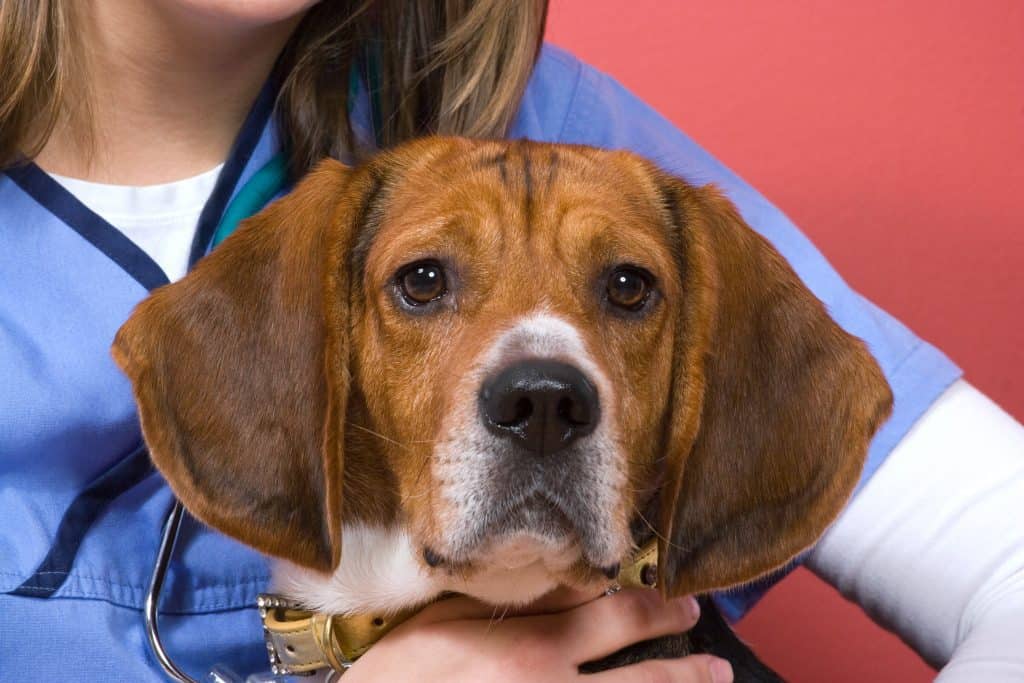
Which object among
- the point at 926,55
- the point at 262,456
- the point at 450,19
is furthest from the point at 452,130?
the point at 926,55

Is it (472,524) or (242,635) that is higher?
(472,524)

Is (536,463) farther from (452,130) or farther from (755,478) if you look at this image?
(452,130)

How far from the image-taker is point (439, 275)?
1840 mm

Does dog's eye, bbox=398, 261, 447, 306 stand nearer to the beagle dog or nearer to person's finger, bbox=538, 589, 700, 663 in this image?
the beagle dog

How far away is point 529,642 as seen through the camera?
187 centimetres

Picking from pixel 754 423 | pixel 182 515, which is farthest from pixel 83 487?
pixel 754 423

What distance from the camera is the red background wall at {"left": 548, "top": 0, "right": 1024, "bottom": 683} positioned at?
3.15m

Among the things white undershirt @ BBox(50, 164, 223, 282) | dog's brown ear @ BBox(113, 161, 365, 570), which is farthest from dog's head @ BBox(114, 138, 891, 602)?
white undershirt @ BBox(50, 164, 223, 282)

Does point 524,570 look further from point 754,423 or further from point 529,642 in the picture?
point 754,423

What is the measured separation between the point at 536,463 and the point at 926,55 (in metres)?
1.99

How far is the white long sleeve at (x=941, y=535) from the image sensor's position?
2.12m

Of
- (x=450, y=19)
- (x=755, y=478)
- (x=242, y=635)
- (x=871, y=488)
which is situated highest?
(x=450, y=19)

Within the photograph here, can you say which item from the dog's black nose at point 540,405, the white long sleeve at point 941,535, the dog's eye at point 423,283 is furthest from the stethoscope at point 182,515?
the white long sleeve at point 941,535

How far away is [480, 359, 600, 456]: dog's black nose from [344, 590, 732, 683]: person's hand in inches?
14.3
